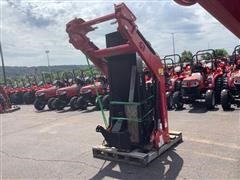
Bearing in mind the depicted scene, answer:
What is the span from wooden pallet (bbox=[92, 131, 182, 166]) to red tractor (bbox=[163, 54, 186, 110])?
4.18 metres

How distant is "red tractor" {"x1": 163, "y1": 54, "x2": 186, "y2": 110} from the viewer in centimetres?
1027

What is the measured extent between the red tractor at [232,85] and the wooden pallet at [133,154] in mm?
3070

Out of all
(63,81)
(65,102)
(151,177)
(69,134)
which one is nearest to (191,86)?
(69,134)

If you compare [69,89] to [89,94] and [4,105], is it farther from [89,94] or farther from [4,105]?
[4,105]

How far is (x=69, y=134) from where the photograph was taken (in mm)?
8367

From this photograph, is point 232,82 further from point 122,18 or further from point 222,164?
point 122,18

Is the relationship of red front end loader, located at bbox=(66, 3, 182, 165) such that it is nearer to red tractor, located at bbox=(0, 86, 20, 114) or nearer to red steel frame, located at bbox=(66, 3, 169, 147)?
red steel frame, located at bbox=(66, 3, 169, 147)

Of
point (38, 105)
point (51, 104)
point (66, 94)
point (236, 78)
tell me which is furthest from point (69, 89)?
point (236, 78)

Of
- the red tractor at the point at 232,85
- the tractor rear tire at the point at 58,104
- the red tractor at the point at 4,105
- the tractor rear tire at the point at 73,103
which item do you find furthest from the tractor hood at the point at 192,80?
the red tractor at the point at 4,105

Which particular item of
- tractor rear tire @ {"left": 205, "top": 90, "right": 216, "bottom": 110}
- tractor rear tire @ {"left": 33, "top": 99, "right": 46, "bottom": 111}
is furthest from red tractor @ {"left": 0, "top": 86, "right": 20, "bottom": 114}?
tractor rear tire @ {"left": 205, "top": 90, "right": 216, "bottom": 110}

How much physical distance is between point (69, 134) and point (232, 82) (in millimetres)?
4651

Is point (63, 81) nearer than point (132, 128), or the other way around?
point (132, 128)

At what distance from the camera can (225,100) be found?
8.60 m

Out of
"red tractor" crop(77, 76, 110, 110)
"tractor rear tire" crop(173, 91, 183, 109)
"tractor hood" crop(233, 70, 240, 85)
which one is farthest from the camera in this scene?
"red tractor" crop(77, 76, 110, 110)
